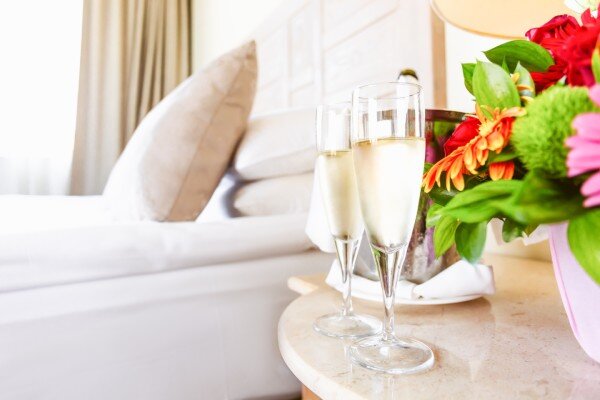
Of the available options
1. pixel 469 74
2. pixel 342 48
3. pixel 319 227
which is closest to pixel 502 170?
pixel 469 74

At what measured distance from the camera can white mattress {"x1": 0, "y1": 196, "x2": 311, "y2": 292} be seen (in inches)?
28.4

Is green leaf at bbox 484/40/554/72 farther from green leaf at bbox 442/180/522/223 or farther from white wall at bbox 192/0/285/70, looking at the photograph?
white wall at bbox 192/0/285/70

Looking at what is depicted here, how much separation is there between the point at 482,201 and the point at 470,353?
21 centimetres

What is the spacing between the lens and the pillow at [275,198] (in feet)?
3.71

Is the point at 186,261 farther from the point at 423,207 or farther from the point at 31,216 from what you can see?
the point at 31,216

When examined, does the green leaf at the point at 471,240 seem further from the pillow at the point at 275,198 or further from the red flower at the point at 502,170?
the pillow at the point at 275,198

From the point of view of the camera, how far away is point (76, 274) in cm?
75

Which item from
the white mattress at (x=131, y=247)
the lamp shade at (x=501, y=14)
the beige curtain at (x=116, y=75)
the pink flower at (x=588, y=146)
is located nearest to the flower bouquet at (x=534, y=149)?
the pink flower at (x=588, y=146)

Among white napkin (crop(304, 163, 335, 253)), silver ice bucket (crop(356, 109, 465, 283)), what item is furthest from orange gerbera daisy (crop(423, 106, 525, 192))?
white napkin (crop(304, 163, 335, 253))

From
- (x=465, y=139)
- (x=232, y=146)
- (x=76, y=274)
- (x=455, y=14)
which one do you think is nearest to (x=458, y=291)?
(x=465, y=139)

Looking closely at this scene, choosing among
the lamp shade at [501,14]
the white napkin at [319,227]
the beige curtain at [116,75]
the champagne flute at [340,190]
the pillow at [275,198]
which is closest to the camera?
the champagne flute at [340,190]

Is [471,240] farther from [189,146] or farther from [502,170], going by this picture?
[189,146]

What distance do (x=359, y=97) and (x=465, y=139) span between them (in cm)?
11

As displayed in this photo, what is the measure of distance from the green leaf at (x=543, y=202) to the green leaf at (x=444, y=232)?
4.7 inches
